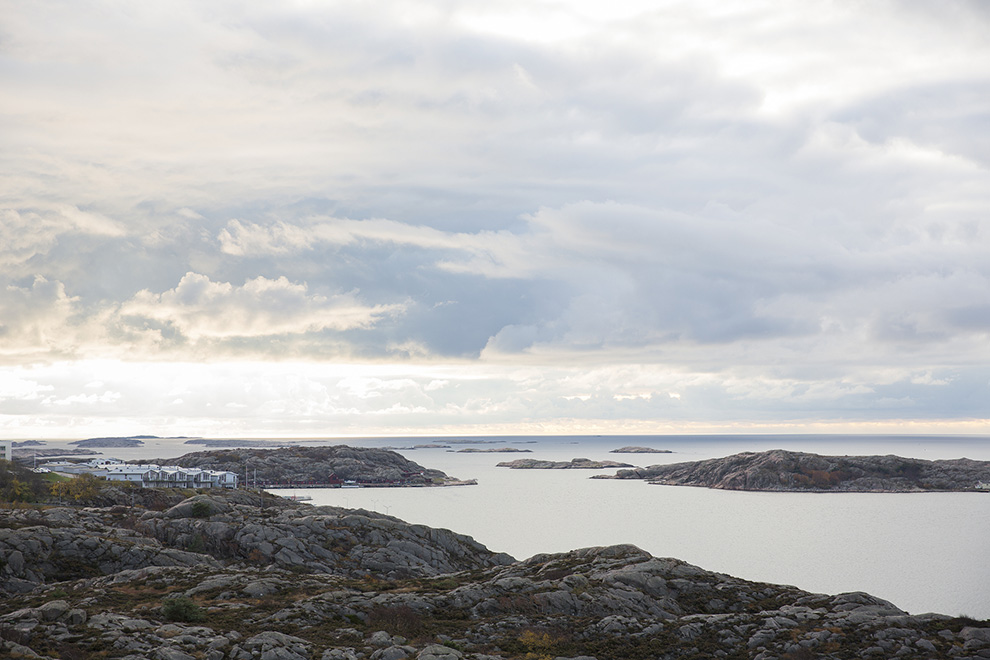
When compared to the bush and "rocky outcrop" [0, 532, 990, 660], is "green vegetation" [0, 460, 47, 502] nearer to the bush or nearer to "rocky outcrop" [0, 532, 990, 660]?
"rocky outcrop" [0, 532, 990, 660]

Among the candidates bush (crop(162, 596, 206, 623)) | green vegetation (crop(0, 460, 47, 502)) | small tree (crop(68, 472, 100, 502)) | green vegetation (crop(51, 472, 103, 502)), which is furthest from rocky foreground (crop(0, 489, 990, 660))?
green vegetation (crop(0, 460, 47, 502))

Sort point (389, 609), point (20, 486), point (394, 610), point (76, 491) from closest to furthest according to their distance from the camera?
1. point (394, 610)
2. point (389, 609)
3. point (20, 486)
4. point (76, 491)

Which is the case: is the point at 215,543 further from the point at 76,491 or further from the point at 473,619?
the point at 76,491

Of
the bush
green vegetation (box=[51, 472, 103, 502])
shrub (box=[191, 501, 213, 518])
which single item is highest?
the bush

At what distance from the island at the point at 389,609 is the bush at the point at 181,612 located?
111 millimetres

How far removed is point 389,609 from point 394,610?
1.47 ft

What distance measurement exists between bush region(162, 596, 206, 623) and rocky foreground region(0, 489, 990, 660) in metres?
0.13

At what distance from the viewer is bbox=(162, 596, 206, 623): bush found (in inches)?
2047

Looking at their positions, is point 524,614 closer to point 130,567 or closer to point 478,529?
point 130,567

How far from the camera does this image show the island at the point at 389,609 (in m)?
45.8

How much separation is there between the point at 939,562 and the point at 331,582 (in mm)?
141876

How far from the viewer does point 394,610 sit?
5784 cm

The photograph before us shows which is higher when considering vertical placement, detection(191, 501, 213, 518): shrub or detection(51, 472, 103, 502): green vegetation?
detection(191, 501, 213, 518): shrub

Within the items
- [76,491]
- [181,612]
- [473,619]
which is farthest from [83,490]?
[473,619]
